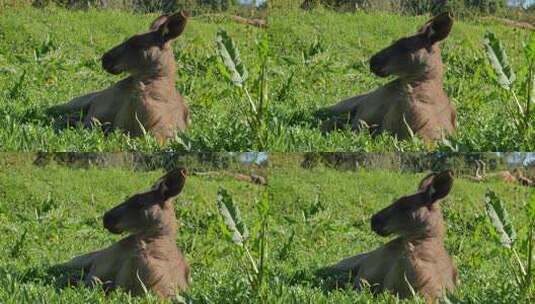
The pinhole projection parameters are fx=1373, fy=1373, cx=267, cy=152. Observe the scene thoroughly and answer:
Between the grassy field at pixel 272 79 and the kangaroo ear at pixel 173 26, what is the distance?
15.0 inches

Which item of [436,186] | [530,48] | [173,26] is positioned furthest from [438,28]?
[173,26]

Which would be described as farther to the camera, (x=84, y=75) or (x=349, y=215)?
(x=84, y=75)

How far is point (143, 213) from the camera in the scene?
9531 mm

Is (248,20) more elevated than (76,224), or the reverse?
(248,20)

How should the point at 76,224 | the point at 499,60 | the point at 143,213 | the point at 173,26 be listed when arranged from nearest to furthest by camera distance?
the point at 173,26, the point at 499,60, the point at 143,213, the point at 76,224

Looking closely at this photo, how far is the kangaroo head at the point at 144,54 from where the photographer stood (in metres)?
9.53

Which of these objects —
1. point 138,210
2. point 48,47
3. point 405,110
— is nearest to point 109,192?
point 138,210

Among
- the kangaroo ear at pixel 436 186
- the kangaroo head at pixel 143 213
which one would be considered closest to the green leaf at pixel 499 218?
the kangaroo ear at pixel 436 186

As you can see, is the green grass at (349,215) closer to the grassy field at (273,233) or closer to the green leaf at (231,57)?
the grassy field at (273,233)

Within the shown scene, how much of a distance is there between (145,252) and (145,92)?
3.69ft

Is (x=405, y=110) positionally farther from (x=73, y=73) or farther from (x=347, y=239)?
(x=73, y=73)

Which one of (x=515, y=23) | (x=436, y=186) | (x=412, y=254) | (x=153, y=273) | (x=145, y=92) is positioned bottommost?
(x=153, y=273)

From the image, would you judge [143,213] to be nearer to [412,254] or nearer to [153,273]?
[153,273]

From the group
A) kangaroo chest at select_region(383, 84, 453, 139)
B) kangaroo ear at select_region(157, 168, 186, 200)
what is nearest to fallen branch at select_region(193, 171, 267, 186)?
kangaroo ear at select_region(157, 168, 186, 200)
